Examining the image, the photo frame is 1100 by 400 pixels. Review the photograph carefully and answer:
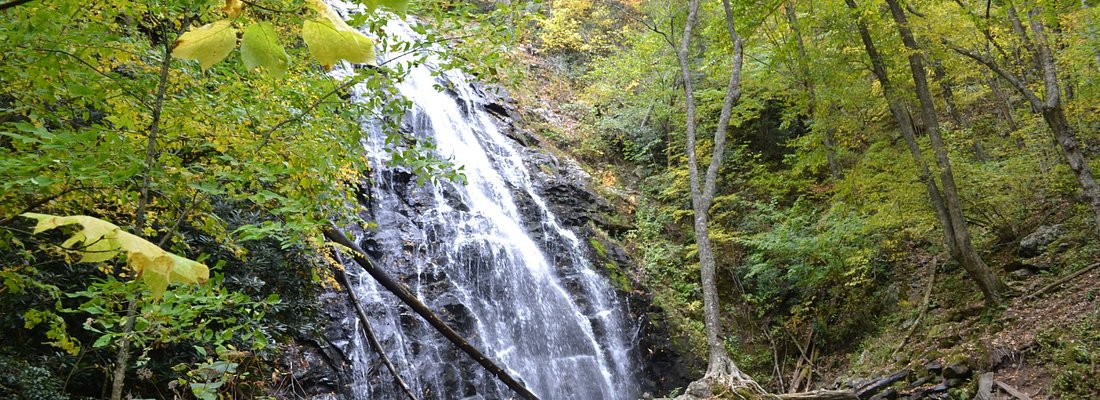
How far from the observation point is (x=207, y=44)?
2.80 feet

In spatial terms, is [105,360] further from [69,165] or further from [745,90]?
[745,90]

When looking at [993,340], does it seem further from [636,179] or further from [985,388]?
[636,179]

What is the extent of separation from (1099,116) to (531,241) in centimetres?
905

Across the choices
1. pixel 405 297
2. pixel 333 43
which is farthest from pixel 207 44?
pixel 405 297

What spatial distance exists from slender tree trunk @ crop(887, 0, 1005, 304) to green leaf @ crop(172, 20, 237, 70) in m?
8.38

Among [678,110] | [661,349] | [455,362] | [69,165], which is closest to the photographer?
[69,165]

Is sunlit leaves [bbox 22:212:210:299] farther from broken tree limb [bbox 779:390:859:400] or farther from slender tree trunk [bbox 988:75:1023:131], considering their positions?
slender tree trunk [bbox 988:75:1023:131]

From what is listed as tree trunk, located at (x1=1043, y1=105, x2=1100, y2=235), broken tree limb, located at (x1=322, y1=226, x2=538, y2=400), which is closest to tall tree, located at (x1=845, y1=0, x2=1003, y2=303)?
tree trunk, located at (x1=1043, y1=105, x2=1100, y2=235)

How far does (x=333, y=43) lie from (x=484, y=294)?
8881 millimetres

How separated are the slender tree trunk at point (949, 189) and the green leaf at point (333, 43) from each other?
828 cm

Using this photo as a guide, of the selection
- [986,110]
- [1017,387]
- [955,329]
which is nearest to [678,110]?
[986,110]

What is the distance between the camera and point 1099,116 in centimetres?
844

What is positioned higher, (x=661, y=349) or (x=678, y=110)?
(x=678, y=110)

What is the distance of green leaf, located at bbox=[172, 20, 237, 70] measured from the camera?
2.72ft
